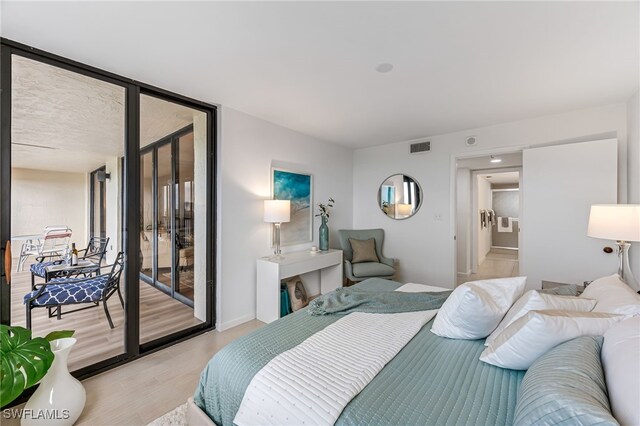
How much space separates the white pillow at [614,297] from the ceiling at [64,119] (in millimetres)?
3362

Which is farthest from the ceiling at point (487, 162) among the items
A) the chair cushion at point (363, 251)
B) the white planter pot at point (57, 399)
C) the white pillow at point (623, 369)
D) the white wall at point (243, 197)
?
the white planter pot at point (57, 399)

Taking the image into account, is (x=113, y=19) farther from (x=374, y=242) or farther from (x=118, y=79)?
(x=374, y=242)

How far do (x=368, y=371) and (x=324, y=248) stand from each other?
2.78 metres

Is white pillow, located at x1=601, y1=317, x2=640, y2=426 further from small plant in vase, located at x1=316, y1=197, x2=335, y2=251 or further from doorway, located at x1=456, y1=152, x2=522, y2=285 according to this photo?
doorway, located at x1=456, y1=152, x2=522, y2=285

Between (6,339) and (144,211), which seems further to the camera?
(144,211)

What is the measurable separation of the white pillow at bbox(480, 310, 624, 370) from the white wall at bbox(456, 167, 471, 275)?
4.61 m

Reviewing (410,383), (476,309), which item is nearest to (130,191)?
(410,383)

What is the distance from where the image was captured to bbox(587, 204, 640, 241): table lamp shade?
2.02 meters

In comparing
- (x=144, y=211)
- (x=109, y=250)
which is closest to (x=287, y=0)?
(x=144, y=211)

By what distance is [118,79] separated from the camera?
2.23 m

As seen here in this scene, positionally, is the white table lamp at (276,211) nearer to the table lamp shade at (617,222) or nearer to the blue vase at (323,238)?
the blue vase at (323,238)

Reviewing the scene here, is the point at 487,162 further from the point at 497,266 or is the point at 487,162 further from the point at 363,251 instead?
the point at 363,251

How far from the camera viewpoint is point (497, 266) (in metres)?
6.08

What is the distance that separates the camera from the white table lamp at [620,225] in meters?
2.02
